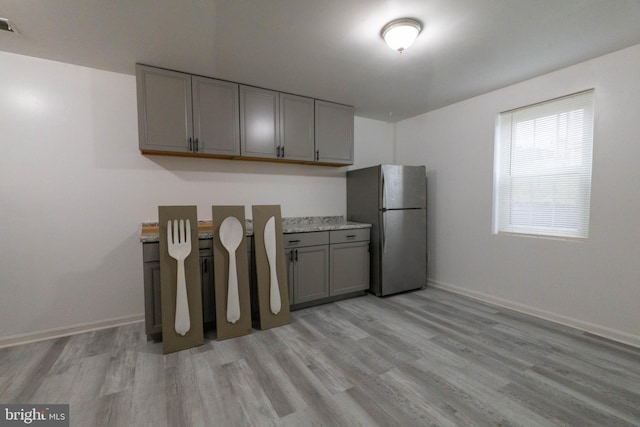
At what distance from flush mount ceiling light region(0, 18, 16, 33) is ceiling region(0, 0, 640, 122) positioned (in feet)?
0.13

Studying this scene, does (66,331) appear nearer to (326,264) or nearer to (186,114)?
(186,114)

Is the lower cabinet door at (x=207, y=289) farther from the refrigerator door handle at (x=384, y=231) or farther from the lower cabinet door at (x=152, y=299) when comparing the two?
the refrigerator door handle at (x=384, y=231)

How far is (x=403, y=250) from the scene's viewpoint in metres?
3.46

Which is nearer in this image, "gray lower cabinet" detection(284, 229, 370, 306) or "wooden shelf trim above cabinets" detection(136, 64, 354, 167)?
"wooden shelf trim above cabinets" detection(136, 64, 354, 167)

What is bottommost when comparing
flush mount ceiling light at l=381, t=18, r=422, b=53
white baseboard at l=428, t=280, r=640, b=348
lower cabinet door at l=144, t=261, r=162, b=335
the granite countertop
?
white baseboard at l=428, t=280, r=640, b=348

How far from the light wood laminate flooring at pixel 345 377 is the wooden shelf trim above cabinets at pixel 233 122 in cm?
177

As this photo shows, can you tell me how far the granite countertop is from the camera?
7.85 ft

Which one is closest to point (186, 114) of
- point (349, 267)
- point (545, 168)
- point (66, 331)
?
point (66, 331)

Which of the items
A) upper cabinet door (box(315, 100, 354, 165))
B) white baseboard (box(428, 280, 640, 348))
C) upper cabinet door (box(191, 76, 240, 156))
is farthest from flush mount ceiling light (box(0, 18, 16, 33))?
white baseboard (box(428, 280, 640, 348))

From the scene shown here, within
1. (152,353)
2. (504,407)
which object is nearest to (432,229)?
(504,407)

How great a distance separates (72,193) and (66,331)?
48.6 inches

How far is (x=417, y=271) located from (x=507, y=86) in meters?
2.32

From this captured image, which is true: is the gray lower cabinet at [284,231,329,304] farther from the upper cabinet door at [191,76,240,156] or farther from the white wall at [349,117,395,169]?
the white wall at [349,117,395,169]

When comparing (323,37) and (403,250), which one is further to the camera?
(403,250)
